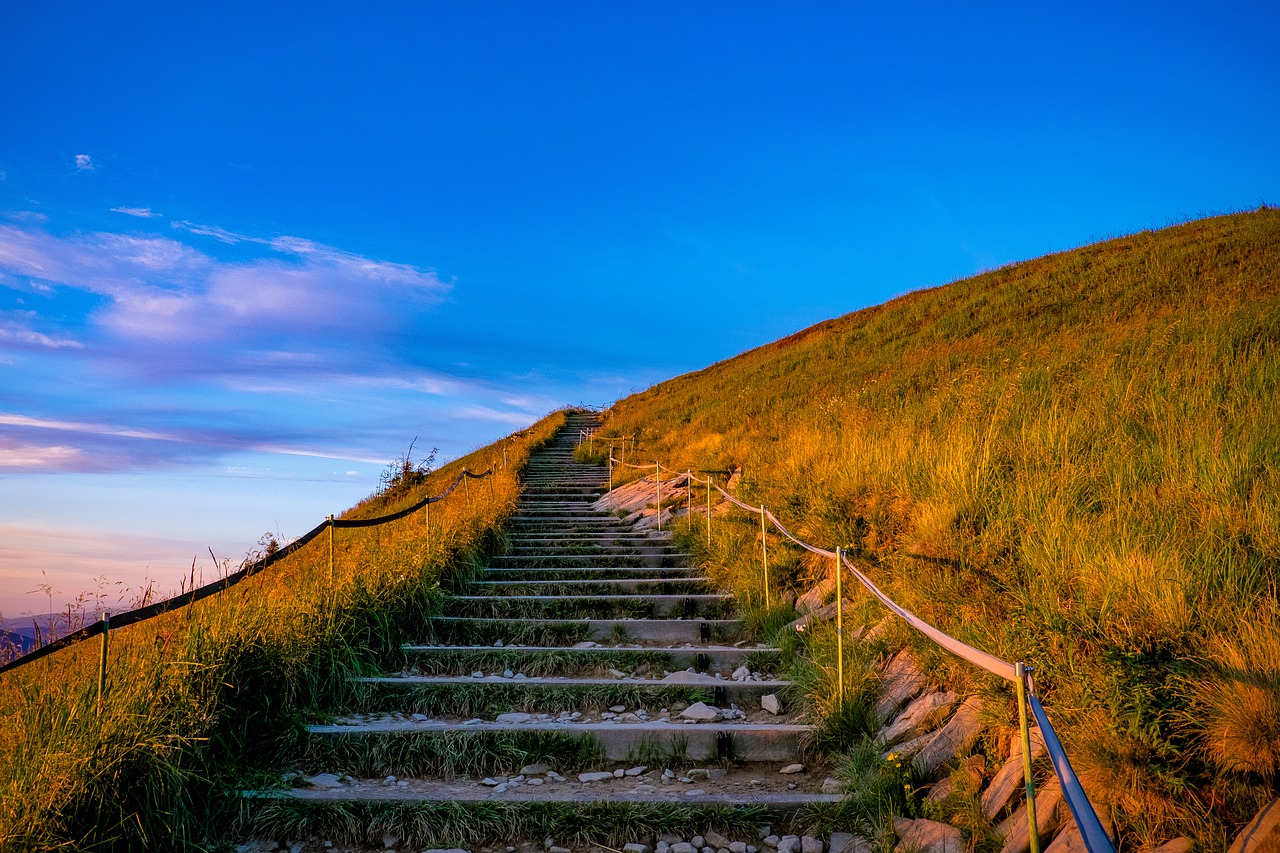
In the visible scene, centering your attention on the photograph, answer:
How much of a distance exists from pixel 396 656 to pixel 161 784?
2.61m

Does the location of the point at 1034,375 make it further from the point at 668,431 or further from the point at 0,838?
the point at 668,431

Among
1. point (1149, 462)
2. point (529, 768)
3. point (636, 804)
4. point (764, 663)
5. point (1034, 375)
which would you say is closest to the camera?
point (636, 804)

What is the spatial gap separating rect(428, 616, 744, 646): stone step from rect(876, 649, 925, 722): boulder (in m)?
2.35

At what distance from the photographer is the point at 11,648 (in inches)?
150

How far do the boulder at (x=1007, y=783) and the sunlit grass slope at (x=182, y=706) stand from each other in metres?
3.50

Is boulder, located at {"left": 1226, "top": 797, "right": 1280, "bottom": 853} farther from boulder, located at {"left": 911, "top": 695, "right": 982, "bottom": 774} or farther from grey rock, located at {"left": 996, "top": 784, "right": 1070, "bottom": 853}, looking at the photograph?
boulder, located at {"left": 911, "top": 695, "right": 982, "bottom": 774}

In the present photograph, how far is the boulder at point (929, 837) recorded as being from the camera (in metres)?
3.04

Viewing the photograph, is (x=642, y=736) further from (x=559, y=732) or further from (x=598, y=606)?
(x=598, y=606)

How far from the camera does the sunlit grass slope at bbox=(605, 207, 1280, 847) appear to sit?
104 inches

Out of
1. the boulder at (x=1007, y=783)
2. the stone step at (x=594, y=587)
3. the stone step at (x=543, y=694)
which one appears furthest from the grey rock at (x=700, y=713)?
the stone step at (x=594, y=587)

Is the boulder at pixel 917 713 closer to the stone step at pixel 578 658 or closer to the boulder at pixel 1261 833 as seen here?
the boulder at pixel 1261 833

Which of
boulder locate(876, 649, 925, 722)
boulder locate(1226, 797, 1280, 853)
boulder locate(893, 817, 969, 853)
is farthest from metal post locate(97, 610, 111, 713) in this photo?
boulder locate(1226, 797, 1280, 853)

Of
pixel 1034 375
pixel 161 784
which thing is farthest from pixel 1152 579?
pixel 1034 375

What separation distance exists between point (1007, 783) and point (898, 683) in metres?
1.33
